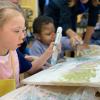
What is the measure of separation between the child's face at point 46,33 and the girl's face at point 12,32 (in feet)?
1.91

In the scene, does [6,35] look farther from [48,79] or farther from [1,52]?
[48,79]

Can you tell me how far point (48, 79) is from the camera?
2.29 feet

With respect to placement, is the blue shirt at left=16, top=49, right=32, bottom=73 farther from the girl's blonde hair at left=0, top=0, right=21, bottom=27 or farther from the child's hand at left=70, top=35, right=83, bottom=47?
the child's hand at left=70, top=35, right=83, bottom=47

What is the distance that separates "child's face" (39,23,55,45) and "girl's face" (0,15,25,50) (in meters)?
0.58

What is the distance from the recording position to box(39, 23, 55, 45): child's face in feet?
4.63

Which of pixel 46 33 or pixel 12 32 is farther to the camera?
pixel 46 33

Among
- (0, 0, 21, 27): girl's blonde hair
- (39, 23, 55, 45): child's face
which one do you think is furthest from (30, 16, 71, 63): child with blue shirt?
(0, 0, 21, 27): girl's blonde hair

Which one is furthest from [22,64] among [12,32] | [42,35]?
[42,35]

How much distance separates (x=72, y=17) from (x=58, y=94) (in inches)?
37.2

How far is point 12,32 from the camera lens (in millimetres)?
812

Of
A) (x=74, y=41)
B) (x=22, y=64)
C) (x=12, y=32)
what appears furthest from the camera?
(x=74, y=41)

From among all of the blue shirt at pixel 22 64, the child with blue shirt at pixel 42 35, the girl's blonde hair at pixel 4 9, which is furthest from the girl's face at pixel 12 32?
the child with blue shirt at pixel 42 35

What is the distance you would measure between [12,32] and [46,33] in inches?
→ 24.4

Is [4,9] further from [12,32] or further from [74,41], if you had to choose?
[74,41]
